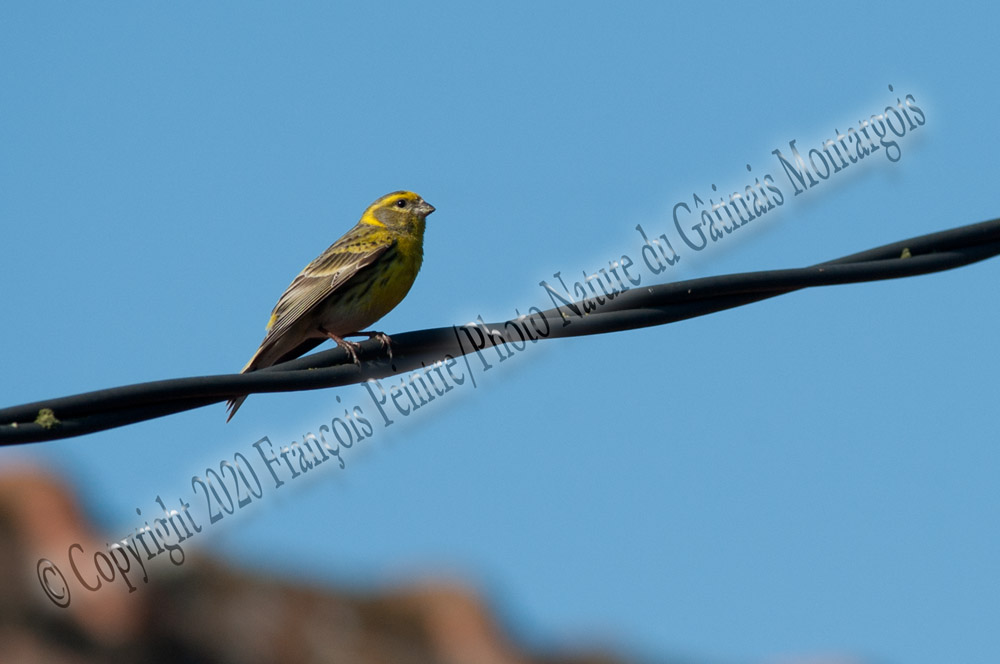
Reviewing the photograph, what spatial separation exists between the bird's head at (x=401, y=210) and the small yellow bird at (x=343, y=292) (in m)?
0.19

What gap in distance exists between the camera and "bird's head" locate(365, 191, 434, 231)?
9.20m

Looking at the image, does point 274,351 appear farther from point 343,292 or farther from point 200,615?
point 200,615

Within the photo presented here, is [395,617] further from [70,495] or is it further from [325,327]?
[325,327]

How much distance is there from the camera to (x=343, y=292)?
8438 millimetres

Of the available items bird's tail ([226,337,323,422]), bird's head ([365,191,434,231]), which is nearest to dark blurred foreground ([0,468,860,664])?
bird's tail ([226,337,323,422])

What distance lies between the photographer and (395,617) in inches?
460

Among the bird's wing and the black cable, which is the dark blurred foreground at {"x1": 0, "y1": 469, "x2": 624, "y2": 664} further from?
the black cable

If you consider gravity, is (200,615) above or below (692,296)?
below

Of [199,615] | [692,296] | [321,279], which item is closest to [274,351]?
[321,279]

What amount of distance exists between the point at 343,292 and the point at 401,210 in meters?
1.21

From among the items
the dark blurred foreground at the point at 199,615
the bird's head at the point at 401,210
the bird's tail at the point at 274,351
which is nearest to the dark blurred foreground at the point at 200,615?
the dark blurred foreground at the point at 199,615

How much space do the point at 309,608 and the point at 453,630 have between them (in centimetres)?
132

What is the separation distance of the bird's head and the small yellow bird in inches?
7.6

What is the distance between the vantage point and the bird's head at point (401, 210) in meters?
9.20
